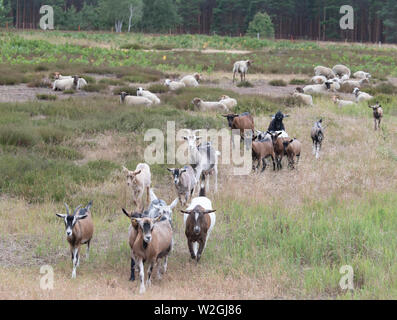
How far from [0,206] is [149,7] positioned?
9074 cm

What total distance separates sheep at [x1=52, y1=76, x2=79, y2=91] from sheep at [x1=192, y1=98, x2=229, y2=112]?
7.44m

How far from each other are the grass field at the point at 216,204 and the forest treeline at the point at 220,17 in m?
66.4

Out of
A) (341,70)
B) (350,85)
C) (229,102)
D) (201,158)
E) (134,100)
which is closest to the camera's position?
(201,158)

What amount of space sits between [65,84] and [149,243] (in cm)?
2004

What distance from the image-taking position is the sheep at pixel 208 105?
75.7 ft

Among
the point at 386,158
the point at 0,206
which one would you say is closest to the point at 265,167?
the point at 386,158

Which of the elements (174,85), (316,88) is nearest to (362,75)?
(316,88)

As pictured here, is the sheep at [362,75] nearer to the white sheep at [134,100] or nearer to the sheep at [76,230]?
the white sheep at [134,100]

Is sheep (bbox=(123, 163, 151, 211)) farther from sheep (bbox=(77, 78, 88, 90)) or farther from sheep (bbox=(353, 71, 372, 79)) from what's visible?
sheep (bbox=(353, 71, 372, 79))

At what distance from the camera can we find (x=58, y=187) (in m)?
13.5

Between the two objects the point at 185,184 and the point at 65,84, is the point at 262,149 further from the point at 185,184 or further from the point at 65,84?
the point at 65,84

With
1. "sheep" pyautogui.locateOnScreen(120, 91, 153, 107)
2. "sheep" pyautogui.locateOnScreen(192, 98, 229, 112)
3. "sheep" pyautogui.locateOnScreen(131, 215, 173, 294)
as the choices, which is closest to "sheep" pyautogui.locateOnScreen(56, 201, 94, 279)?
"sheep" pyautogui.locateOnScreen(131, 215, 173, 294)

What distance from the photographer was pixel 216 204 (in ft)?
42.6
